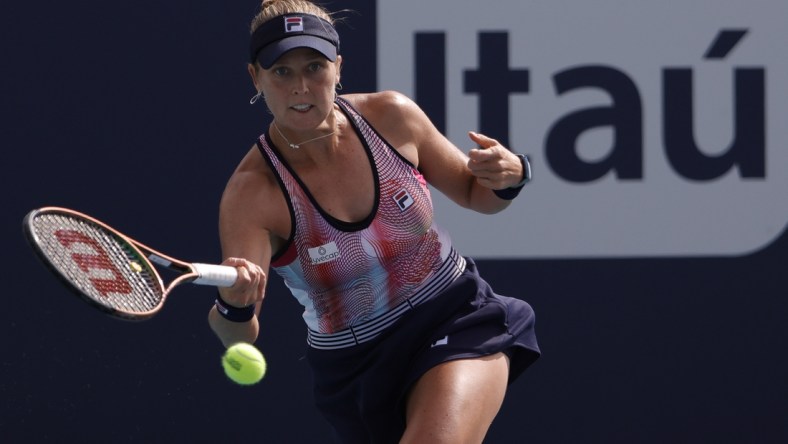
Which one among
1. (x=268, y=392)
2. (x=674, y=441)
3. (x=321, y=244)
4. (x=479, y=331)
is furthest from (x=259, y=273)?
(x=674, y=441)

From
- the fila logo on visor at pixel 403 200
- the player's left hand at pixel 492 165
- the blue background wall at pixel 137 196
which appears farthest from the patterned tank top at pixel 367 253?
the blue background wall at pixel 137 196

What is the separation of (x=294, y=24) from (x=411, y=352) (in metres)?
0.84

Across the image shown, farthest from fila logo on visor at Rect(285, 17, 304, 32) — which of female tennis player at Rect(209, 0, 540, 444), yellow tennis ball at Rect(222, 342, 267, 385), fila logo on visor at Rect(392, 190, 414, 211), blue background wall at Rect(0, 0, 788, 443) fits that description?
blue background wall at Rect(0, 0, 788, 443)

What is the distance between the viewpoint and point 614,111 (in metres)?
4.70

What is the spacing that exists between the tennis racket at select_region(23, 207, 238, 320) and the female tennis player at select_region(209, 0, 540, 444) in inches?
10.1

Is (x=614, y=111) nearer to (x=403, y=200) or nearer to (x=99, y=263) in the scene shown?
(x=403, y=200)

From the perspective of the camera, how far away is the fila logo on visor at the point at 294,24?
10.3 ft

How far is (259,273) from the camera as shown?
287 cm

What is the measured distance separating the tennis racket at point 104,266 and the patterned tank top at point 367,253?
17.1 inches

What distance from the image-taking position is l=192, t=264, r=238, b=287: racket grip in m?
2.74

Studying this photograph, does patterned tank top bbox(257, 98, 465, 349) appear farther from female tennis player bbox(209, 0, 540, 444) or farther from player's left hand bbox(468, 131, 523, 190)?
player's left hand bbox(468, 131, 523, 190)

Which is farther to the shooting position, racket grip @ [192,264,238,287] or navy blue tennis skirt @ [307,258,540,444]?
navy blue tennis skirt @ [307,258,540,444]

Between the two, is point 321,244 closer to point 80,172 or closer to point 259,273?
point 259,273

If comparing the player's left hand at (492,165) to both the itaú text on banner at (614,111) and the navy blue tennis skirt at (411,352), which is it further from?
the itaú text on banner at (614,111)
